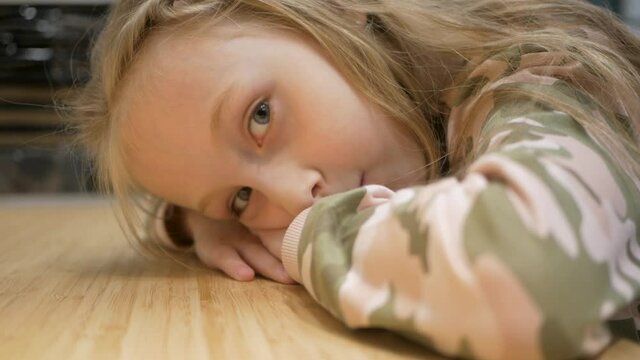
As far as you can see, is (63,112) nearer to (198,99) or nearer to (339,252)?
(198,99)

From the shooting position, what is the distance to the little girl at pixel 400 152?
0.48m

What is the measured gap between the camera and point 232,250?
2.86 ft

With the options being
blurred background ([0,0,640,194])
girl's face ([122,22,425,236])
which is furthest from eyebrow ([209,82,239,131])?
blurred background ([0,0,640,194])

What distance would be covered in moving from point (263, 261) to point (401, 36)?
30cm

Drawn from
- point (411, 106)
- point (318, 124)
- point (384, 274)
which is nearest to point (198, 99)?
point (318, 124)

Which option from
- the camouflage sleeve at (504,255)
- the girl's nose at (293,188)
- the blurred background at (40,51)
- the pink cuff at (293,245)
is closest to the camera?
the camouflage sleeve at (504,255)

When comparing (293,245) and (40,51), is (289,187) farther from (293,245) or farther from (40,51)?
(40,51)

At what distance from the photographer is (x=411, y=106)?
849mm

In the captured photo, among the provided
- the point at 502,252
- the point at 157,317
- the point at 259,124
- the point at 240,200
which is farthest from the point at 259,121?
the point at 502,252

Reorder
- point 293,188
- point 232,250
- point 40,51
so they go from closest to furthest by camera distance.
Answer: point 293,188, point 232,250, point 40,51

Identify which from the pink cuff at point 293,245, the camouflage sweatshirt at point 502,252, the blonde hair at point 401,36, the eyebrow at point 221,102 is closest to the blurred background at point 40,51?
the blonde hair at point 401,36

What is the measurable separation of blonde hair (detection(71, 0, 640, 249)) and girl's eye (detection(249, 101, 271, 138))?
0.10 meters

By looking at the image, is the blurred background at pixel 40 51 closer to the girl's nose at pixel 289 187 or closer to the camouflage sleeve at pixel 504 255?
the girl's nose at pixel 289 187

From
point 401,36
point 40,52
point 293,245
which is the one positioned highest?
point 401,36
